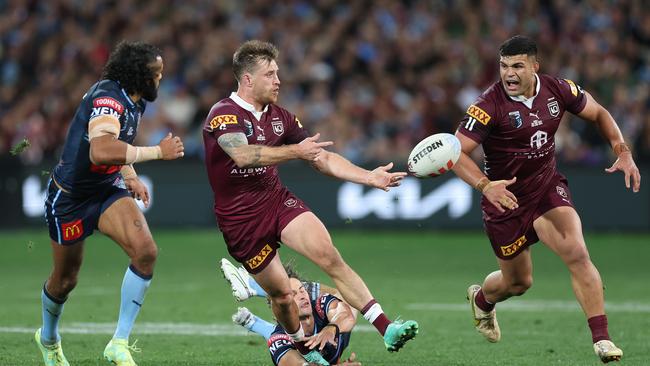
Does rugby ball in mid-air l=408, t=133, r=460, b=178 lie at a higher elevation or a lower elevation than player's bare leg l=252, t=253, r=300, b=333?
higher

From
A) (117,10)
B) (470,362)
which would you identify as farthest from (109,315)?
(117,10)

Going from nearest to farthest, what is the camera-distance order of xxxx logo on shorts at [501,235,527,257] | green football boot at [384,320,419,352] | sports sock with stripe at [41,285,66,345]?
green football boot at [384,320,419,352] → sports sock with stripe at [41,285,66,345] → xxxx logo on shorts at [501,235,527,257]

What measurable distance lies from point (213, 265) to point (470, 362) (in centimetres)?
883

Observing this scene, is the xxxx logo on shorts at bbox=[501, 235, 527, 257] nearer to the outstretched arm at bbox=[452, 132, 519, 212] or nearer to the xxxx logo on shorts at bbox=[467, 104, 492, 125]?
the outstretched arm at bbox=[452, 132, 519, 212]

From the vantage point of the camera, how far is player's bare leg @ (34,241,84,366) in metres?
9.49

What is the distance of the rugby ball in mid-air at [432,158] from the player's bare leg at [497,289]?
166 cm

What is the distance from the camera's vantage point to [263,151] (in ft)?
28.8

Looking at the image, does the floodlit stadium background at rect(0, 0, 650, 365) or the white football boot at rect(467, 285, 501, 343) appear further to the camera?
the floodlit stadium background at rect(0, 0, 650, 365)

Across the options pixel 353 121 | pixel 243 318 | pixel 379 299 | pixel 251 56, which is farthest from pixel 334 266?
pixel 353 121

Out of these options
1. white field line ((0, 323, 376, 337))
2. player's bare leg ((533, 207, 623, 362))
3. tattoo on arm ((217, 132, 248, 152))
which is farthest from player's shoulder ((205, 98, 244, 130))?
white field line ((0, 323, 376, 337))

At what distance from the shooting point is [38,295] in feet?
48.7

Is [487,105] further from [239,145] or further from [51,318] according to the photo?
[51,318]

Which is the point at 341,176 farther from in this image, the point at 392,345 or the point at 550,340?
the point at 550,340

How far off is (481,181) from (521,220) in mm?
938
